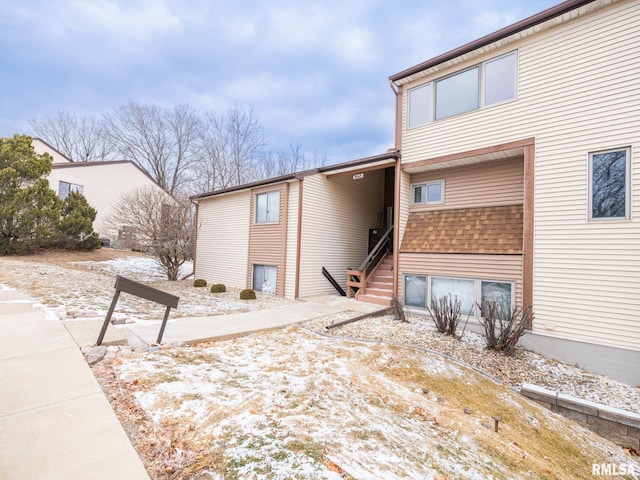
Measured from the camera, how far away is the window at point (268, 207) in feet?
37.2

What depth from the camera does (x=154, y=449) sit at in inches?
88.3

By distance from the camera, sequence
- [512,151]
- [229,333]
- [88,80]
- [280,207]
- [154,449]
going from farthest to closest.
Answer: [88,80]
[280,207]
[512,151]
[229,333]
[154,449]

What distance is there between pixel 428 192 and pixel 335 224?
12.4 ft

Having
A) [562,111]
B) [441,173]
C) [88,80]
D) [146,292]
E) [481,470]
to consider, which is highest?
[88,80]

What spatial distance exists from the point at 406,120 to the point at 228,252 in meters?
9.09

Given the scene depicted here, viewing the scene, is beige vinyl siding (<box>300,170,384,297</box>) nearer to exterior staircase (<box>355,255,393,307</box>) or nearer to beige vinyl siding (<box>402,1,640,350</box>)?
exterior staircase (<box>355,255,393,307</box>)

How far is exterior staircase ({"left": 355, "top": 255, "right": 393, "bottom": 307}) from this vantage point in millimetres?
9711

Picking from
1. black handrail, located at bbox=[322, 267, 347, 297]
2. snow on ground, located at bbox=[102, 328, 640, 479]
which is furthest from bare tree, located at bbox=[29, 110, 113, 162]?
snow on ground, located at bbox=[102, 328, 640, 479]

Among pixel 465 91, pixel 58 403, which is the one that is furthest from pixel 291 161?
pixel 58 403

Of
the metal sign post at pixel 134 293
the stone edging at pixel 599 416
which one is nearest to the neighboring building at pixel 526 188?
the stone edging at pixel 599 416

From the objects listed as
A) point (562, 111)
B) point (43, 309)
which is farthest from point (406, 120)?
point (43, 309)

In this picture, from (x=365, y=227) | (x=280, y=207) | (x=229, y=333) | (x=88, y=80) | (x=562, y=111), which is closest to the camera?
(x=229, y=333)

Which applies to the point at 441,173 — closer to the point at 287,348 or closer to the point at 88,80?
the point at 287,348

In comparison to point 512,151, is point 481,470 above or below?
below
